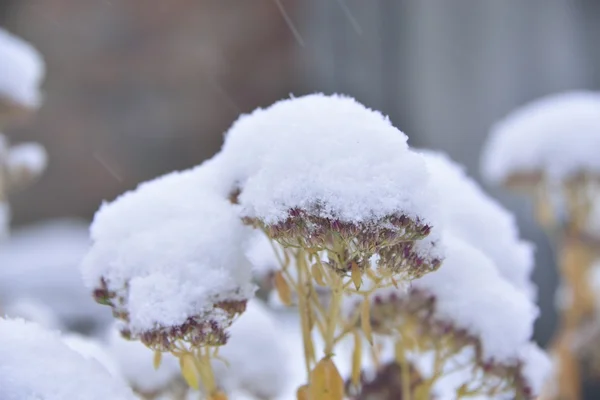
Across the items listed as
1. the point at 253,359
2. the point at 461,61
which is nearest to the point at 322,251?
the point at 253,359

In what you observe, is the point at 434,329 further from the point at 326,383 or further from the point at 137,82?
the point at 137,82

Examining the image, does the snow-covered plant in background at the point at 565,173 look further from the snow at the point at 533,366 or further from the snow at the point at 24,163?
the snow at the point at 24,163

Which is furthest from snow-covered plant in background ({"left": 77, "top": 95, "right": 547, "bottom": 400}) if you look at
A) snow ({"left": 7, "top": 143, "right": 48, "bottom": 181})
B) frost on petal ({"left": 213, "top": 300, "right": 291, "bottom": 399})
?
snow ({"left": 7, "top": 143, "right": 48, "bottom": 181})

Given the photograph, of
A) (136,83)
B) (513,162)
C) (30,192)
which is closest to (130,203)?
(513,162)

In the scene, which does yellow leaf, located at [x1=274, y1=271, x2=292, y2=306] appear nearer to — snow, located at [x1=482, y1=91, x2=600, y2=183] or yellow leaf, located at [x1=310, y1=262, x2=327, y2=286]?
yellow leaf, located at [x1=310, y1=262, x2=327, y2=286]

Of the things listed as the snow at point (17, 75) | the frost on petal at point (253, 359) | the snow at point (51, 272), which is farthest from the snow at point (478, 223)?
the snow at point (51, 272)

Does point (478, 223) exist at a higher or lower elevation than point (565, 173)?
lower
